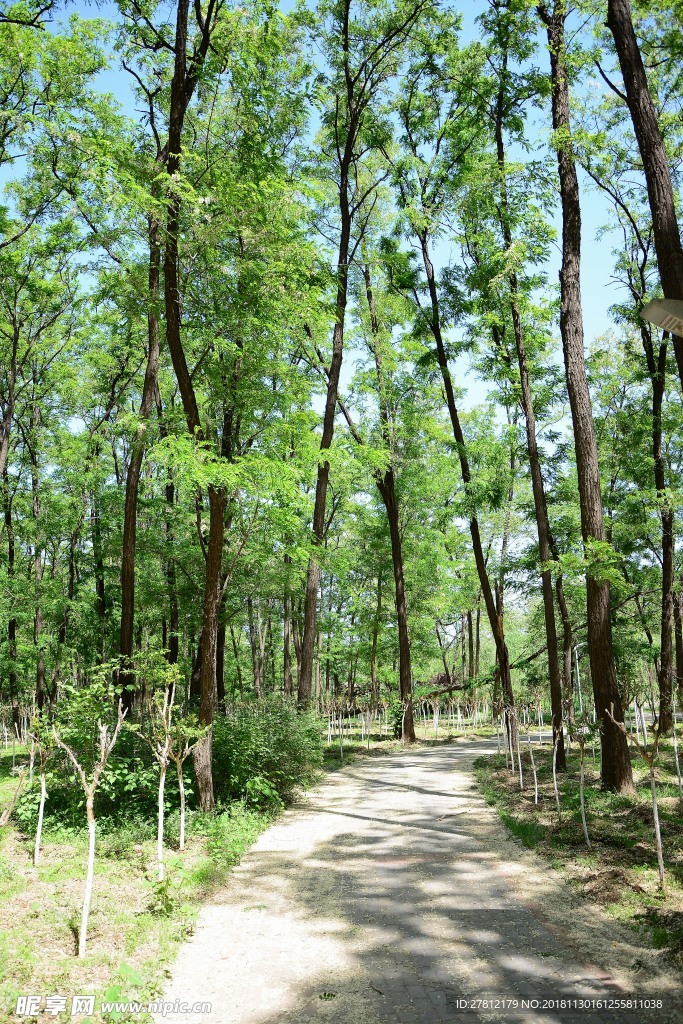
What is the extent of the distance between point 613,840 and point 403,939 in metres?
3.71

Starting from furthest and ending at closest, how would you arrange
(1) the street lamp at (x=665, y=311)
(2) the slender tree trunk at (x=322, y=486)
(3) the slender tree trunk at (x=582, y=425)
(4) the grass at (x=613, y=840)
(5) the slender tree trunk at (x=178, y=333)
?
(2) the slender tree trunk at (x=322, y=486) < (3) the slender tree trunk at (x=582, y=425) < (5) the slender tree trunk at (x=178, y=333) < (4) the grass at (x=613, y=840) < (1) the street lamp at (x=665, y=311)

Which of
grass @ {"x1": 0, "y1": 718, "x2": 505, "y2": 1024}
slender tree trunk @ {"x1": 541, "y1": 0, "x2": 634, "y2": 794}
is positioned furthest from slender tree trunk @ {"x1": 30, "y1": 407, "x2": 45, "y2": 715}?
slender tree trunk @ {"x1": 541, "y1": 0, "x2": 634, "y2": 794}

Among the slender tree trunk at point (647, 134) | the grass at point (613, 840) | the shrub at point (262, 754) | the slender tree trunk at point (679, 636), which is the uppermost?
the slender tree trunk at point (647, 134)

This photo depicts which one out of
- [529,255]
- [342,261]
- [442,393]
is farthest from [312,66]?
[442,393]

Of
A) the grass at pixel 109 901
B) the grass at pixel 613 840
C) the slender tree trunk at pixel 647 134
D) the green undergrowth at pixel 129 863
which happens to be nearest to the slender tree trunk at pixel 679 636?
the grass at pixel 613 840

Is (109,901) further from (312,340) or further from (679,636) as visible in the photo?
(679,636)

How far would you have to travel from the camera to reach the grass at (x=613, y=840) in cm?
590

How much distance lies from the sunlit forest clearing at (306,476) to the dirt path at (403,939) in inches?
2.1

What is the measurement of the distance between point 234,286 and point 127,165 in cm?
218

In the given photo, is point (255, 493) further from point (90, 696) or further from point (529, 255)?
point (529, 255)

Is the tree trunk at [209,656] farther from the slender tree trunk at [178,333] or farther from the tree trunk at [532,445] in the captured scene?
the tree trunk at [532,445]

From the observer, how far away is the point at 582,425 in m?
11.3

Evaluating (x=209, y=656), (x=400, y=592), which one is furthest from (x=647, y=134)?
(x=400, y=592)

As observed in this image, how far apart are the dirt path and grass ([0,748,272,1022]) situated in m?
0.30
